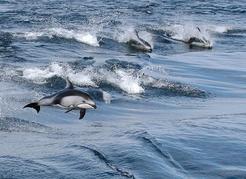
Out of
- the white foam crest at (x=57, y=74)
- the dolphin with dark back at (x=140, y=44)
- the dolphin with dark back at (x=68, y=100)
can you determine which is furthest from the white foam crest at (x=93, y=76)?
the dolphin with dark back at (x=68, y=100)

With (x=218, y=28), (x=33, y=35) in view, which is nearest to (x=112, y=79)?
(x=33, y=35)

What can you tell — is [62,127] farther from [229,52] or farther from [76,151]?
[229,52]

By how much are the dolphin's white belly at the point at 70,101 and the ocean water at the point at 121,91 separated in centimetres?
90

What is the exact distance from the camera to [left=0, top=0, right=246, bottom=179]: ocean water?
10.3 m

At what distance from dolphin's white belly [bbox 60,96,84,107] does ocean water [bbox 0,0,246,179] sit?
0.90m

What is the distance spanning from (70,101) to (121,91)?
567 cm

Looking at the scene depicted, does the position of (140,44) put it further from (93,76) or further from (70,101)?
(70,101)

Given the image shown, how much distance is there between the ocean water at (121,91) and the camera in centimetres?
1030

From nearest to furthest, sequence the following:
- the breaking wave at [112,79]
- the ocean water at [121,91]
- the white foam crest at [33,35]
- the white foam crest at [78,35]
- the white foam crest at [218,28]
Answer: the ocean water at [121,91], the breaking wave at [112,79], the white foam crest at [33,35], the white foam crest at [78,35], the white foam crest at [218,28]

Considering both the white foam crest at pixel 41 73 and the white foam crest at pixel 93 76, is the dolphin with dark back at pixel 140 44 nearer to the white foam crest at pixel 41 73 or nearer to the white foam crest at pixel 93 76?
the white foam crest at pixel 93 76

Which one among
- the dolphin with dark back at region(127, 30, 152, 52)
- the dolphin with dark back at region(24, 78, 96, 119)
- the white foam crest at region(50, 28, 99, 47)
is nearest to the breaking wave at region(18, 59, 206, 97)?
the dolphin with dark back at region(127, 30, 152, 52)

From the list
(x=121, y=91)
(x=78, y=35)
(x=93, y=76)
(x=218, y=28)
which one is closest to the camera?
(x=121, y=91)

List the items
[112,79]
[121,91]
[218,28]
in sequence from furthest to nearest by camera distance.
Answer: [218,28]
[112,79]
[121,91]

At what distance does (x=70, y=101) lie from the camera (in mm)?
9758
